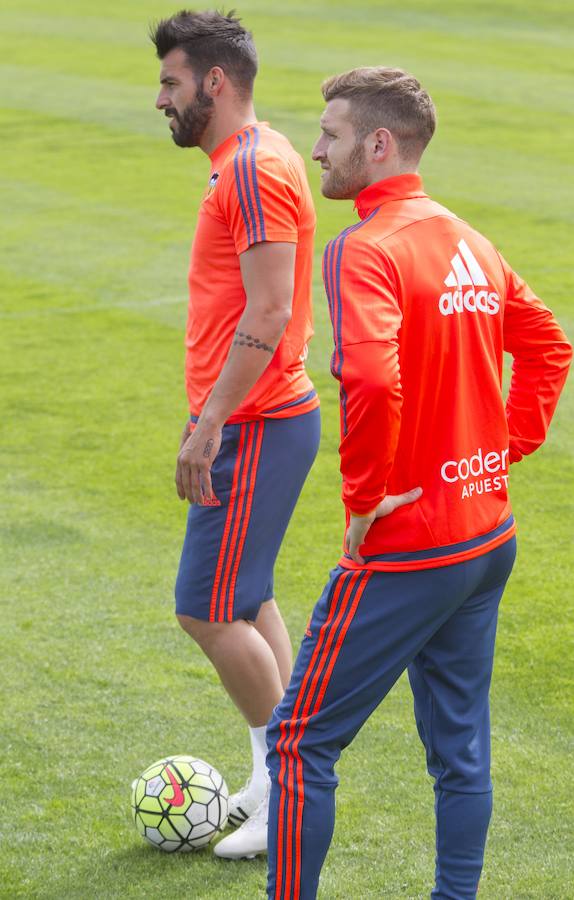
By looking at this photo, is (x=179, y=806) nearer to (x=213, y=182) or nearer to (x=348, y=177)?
(x=213, y=182)

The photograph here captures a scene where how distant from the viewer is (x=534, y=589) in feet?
19.4

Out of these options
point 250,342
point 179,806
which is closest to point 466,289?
point 250,342

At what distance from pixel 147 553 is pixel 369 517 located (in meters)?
3.41

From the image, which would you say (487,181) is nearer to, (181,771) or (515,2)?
(181,771)

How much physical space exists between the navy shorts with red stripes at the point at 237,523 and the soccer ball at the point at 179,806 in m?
0.49

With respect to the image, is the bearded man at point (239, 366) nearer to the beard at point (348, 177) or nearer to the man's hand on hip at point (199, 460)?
the man's hand on hip at point (199, 460)

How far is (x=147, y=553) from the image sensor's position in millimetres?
6387

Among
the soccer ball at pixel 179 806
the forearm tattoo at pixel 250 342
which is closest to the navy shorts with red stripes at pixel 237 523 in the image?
the forearm tattoo at pixel 250 342

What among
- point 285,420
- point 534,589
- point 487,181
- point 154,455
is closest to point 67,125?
point 487,181

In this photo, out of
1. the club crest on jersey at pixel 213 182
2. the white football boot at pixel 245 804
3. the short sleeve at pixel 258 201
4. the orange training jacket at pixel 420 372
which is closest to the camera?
the orange training jacket at pixel 420 372

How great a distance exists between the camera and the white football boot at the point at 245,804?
4141 millimetres

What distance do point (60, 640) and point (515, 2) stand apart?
2547 cm

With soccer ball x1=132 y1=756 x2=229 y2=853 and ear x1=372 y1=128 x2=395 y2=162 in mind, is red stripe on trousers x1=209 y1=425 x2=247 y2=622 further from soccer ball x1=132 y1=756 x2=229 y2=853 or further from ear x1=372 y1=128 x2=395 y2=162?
ear x1=372 y1=128 x2=395 y2=162

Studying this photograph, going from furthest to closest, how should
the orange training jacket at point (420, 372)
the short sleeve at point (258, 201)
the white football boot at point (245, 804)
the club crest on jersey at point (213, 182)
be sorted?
the white football boot at point (245, 804), the club crest on jersey at point (213, 182), the short sleeve at point (258, 201), the orange training jacket at point (420, 372)
